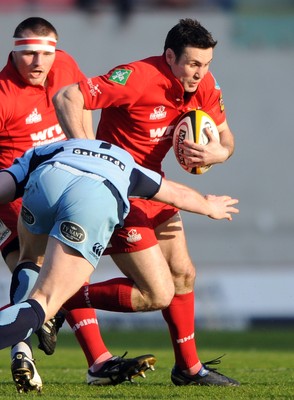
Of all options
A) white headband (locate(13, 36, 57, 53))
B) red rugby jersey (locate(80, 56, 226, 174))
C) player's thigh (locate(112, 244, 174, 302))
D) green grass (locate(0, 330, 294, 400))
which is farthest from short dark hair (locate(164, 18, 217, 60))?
green grass (locate(0, 330, 294, 400))

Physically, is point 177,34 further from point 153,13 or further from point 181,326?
point 153,13

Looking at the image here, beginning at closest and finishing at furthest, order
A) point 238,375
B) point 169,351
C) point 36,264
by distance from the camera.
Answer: point 36,264, point 238,375, point 169,351

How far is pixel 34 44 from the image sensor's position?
7.69 metres

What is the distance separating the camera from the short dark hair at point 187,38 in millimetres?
7121

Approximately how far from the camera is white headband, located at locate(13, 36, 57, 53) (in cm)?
769

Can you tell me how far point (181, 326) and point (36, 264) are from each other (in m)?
1.33

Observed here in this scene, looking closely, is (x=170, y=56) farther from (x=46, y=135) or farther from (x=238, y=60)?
(x=238, y=60)

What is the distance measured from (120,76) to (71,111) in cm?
43

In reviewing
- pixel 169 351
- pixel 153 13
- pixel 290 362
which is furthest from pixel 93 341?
pixel 153 13

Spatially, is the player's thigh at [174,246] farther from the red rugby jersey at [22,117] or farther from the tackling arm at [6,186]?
the tackling arm at [6,186]

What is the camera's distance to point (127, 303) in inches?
276

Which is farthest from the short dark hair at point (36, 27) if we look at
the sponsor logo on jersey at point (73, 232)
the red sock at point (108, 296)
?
the sponsor logo on jersey at point (73, 232)

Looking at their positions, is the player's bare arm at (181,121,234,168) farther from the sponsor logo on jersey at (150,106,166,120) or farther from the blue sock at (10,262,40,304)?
the blue sock at (10,262,40,304)

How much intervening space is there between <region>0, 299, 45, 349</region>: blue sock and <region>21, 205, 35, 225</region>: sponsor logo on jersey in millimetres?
666
